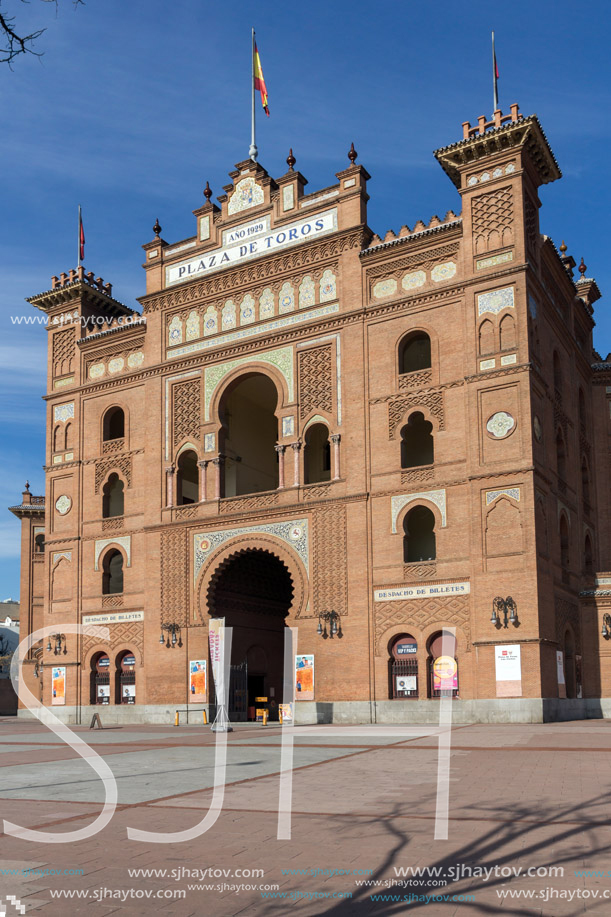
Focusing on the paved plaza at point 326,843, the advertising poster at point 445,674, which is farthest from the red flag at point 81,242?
the paved plaza at point 326,843

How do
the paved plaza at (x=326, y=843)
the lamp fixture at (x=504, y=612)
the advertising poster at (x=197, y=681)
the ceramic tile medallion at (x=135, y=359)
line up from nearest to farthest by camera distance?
the paved plaza at (x=326, y=843)
the lamp fixture at (x=504, y=612)
the advertising poster at (x=197, y=681)
the ceramic tile medallion at (x=135, y=359)

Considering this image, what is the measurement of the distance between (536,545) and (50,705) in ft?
69.7

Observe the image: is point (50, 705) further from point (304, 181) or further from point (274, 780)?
point (274, 780)

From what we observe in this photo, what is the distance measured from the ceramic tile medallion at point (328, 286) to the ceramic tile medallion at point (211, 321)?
4.85 meters

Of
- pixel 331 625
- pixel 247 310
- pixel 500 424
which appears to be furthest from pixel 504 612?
pixel 247 310

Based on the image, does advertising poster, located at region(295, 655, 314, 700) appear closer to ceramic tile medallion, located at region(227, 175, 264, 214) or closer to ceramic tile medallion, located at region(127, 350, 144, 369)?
ceramic tile medallion, located at region(127, 350, 144, 369)

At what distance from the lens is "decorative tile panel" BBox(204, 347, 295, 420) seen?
32688 mm

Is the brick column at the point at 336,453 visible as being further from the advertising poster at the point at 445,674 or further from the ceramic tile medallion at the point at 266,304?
the advertising poster at the point at 445,674

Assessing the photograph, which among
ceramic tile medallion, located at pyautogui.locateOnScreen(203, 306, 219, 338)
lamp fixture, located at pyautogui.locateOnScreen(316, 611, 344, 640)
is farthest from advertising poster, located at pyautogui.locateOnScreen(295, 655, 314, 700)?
ceramic tile medallion, located at pyautogui.locateOnScreen(203, 306, 219, 338)

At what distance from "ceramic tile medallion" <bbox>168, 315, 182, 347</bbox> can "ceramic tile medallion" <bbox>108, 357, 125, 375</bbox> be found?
294 cm

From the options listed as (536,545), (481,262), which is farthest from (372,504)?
(481,262)

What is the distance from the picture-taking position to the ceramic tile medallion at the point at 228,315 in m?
34.7

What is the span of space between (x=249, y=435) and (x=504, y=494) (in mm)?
13617

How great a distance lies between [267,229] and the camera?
34.4 metres
